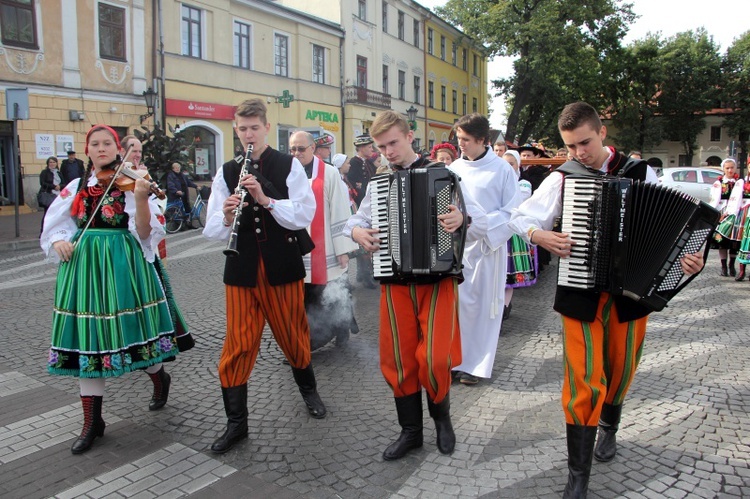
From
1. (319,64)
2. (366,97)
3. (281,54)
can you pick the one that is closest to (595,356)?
(281,54)

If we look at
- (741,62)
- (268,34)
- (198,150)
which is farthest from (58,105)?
(741,62)

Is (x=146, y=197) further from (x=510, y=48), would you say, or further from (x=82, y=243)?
(x=510, y=48)

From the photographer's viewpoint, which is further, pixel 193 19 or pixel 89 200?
pixel 193 19

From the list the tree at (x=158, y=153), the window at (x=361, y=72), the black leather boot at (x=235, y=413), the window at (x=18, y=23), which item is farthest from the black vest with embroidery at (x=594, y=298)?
the window at (x=361, y=72)

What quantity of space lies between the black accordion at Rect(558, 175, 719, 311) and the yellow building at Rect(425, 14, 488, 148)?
118 ft

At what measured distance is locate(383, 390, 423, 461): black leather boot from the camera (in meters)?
3.29

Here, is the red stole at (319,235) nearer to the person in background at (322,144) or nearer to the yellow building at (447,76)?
the person in background at (322,144)

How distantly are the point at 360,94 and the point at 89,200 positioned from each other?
28.1 metres

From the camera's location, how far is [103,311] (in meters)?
3.46

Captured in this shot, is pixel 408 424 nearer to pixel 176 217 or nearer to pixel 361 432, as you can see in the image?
pixel 361 432

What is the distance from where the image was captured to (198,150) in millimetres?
22141

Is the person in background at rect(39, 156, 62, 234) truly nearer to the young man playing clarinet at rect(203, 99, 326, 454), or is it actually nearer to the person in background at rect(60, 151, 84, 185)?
the person in background at rect(60, 151, 84, 185)

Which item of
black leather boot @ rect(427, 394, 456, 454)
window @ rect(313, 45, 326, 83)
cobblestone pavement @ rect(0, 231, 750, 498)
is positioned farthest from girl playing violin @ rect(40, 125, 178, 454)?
window @ rect(313, 45, 326, 83)

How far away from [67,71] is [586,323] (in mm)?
18628
